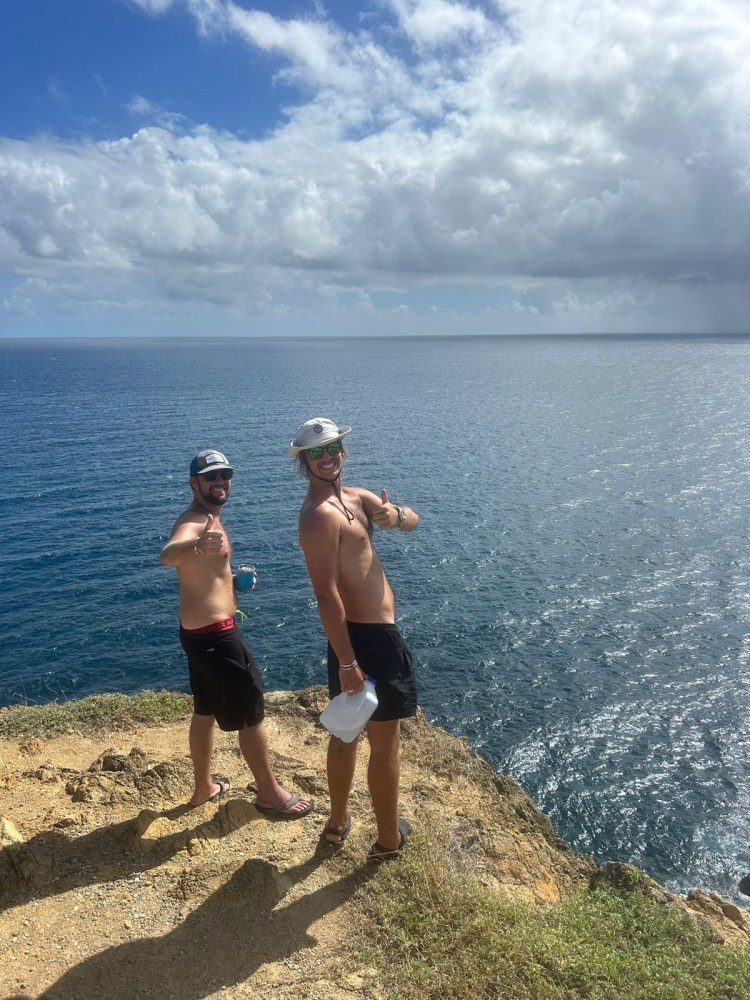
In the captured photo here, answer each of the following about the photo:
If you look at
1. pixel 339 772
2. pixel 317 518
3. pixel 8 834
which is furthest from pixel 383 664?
pixel 8 834

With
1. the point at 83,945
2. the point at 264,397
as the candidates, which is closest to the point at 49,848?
the point at 83,945

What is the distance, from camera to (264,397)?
75.6 meters

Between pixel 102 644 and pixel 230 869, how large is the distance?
14924 millimetres

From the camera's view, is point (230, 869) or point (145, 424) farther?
point (145, 424)

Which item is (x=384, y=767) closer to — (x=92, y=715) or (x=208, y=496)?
(x=208, y=496)

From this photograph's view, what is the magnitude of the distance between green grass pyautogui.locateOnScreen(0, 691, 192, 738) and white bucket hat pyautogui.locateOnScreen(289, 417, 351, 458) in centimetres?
648

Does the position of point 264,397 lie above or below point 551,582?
above

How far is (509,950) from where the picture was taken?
4953 mm

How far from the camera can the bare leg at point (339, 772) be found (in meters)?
5.52

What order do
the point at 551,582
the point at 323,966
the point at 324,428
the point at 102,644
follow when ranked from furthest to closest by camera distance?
1. the point at 551,582
2. the point at 102,644
3. the point at 324,428
4. the point at 323,966

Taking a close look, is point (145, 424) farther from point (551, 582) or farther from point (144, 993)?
point (144, 993)

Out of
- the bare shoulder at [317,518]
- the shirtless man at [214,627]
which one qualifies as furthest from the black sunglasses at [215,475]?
the bare shoulder at [317,518]

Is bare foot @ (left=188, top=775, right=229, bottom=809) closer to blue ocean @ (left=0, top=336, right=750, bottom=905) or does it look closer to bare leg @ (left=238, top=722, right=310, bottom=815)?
bare leg @ (left=238, top=722, right=310, bottom=815)

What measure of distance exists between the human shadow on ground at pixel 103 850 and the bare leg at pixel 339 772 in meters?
0.96
